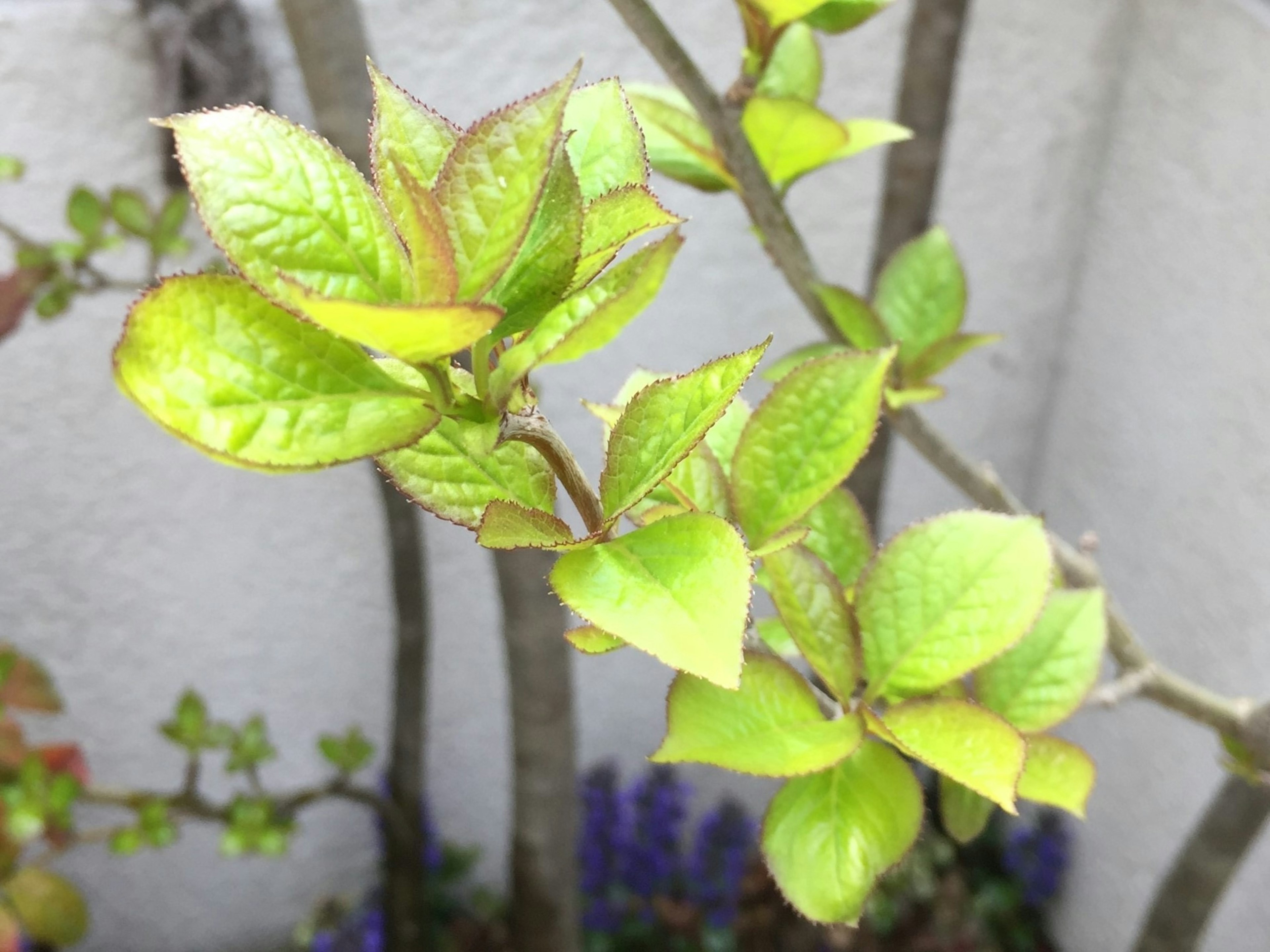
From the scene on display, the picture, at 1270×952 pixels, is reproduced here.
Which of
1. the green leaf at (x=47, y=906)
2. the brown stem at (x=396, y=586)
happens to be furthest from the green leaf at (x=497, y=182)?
the green leaf at (x=47, y=906)

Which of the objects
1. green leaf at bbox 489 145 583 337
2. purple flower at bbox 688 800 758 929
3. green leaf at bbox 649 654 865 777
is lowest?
purple flower at bbox 688 800 758 929

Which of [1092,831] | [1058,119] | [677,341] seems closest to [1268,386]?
[1058,119]

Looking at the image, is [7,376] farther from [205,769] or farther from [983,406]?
[983,406]

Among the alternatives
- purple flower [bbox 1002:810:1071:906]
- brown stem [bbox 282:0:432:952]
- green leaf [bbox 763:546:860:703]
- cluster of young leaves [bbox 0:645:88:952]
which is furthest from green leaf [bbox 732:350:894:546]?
purple flower [bbox 1002:810:1071:906]

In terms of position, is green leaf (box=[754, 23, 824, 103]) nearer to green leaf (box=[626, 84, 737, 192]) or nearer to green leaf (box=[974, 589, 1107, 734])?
green leaf (box=[626, 84, 737, 192])

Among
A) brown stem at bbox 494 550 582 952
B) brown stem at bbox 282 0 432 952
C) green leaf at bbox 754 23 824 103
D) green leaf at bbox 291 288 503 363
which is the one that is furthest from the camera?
brown stem at bbox 494 550 582 952

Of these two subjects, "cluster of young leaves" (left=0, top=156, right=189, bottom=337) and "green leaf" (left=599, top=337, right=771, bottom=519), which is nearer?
"green leaf" (left=599, top=337, right=771, bottom=519)

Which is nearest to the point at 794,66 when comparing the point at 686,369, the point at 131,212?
the point at 131,212
